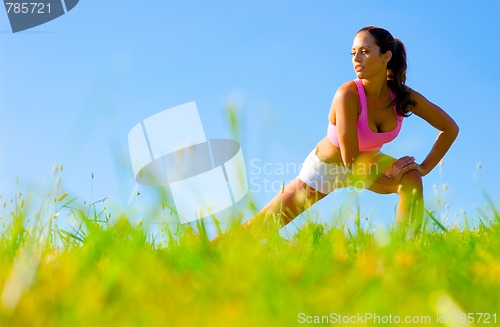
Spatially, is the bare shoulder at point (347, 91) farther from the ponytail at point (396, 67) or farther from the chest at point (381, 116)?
the ponytail at point (396, 67)

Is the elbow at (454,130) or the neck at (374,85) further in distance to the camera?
the elbow at (454,130)

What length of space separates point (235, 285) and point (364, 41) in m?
3.20

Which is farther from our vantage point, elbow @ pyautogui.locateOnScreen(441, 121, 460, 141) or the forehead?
elbow @ pyautogui.locateOnScreen(441, 121, 460, 141)

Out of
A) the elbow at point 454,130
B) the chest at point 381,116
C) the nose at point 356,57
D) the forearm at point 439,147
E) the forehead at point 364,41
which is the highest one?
the forehead at point 364,41

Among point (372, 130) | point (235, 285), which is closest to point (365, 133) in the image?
point (372, 130)

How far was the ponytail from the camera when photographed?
15.2ft

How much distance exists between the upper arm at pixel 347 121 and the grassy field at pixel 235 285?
181 cm

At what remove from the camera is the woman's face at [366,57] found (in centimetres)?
455

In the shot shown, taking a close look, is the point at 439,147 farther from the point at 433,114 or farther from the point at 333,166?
the point at 333,166

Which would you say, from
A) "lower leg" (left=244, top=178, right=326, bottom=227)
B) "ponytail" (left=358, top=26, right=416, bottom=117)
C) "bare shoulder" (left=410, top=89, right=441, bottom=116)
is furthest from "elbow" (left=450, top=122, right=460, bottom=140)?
"lower leg" (left=244, top=178, right=326, bottom=227)

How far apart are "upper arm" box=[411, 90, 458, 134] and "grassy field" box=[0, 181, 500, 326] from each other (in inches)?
93.6

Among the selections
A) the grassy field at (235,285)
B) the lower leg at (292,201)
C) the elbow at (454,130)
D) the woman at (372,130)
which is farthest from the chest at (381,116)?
the grassy field at (235,285)

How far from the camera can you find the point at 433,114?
4832 millimetres

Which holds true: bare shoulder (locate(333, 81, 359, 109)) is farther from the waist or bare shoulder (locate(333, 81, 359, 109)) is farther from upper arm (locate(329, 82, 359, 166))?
the waist
